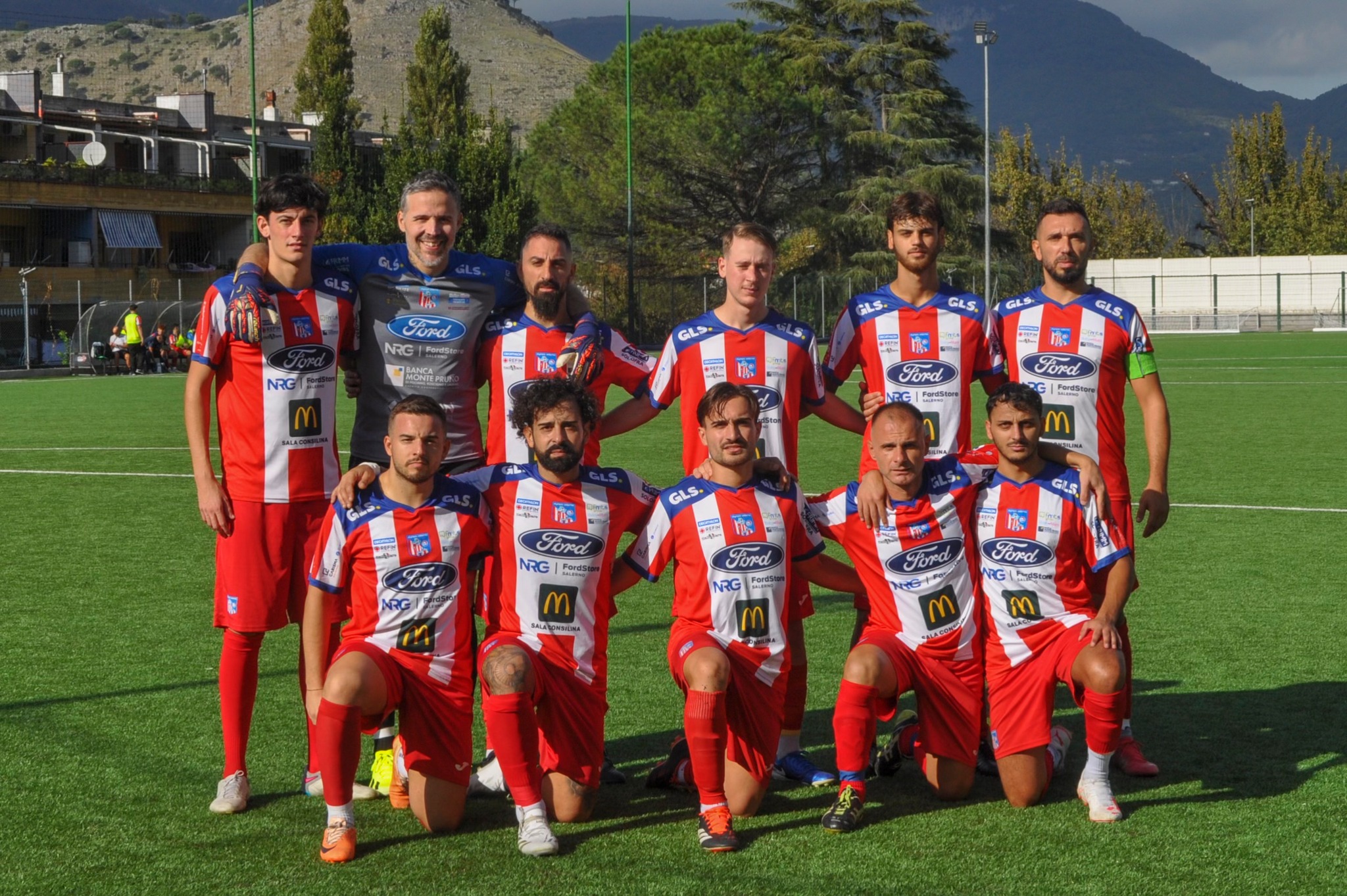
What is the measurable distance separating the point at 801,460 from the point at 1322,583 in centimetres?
655

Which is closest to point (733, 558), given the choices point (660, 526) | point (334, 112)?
point (660, 526)

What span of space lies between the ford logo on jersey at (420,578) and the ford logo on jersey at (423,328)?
96cm

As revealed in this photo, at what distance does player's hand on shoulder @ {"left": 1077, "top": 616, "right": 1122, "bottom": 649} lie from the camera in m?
4.32

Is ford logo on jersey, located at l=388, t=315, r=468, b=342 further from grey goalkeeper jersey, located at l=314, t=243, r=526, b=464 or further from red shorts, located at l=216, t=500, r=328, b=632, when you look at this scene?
red shorts, located at l=216, t=500, r=328, b=632

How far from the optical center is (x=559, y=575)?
4.35 meters

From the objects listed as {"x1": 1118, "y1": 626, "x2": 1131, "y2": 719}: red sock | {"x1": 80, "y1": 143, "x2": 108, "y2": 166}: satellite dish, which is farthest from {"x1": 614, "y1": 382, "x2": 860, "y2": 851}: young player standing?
{"x1": 80, "y1": 143, "x2": 108, "y2": 166}: satellite dish

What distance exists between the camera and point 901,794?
14.8 feet

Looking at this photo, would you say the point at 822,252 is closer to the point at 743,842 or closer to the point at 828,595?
the point at 828,595

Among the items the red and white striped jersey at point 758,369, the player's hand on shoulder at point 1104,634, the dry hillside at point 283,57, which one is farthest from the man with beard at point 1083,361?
the dry hillside at point 283,57

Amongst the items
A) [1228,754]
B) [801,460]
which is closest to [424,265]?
[1228,754]

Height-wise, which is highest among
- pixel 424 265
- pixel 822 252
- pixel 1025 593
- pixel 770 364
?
pixel 822 252

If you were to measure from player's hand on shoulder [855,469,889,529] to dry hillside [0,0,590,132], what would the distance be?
13761cm

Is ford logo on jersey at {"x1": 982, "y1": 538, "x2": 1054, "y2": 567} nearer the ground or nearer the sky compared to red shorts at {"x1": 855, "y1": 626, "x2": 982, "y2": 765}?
nearer the sky

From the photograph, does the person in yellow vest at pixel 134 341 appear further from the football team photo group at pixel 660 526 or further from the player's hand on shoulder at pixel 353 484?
the player's hand on shoulder at pixel 353 484
